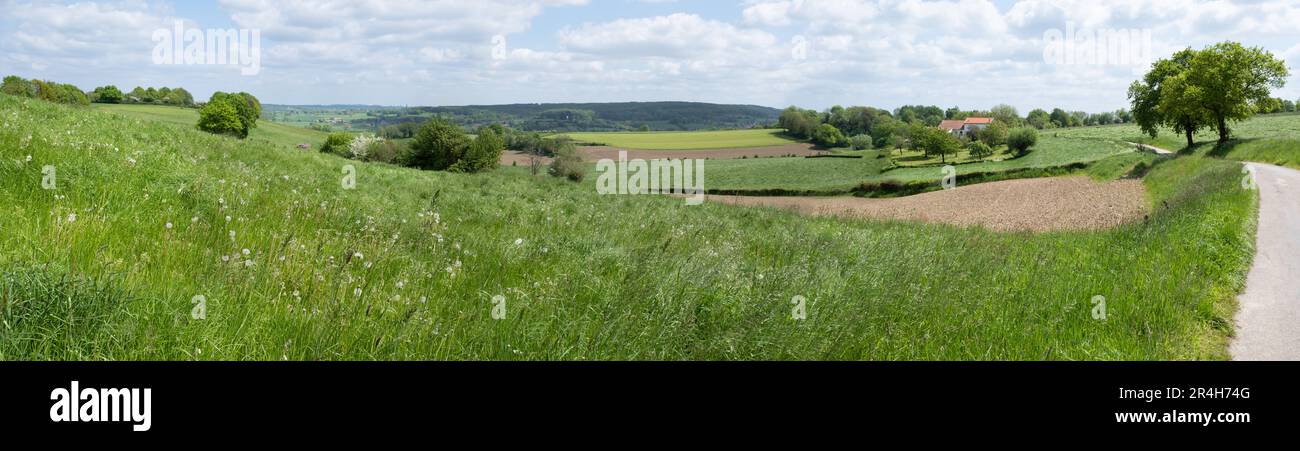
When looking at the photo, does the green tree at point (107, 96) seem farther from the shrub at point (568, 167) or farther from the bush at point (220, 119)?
the shrub at point (568, 167)

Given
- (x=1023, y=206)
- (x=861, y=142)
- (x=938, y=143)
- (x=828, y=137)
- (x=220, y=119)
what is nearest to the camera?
(x=1023, y=206)

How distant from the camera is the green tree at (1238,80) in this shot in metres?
42.9

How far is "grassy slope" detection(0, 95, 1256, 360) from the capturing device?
4041 mm

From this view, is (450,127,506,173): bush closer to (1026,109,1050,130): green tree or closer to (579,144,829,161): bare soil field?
(579,144,829,161): bare soil field

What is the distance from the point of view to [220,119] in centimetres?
7119

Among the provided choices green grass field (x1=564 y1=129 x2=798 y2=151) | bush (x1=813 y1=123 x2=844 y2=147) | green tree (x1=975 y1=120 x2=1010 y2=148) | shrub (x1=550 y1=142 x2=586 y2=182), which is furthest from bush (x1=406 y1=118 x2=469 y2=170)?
bush (x1=813 y1=123 x2=844 y2=147)

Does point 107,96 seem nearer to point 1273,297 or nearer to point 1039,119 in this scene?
point 1273,297

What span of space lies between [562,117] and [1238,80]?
126751 millimetres

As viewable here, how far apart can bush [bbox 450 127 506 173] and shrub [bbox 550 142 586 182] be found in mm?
12187

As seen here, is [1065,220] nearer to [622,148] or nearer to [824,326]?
[824,326]

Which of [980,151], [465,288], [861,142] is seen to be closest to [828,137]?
[861,142]

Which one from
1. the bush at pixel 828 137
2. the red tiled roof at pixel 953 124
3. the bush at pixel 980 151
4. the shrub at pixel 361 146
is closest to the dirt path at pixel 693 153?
the bush at pixel 828 137

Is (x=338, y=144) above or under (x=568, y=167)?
above

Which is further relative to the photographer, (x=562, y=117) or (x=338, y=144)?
(x=562, y=117)
